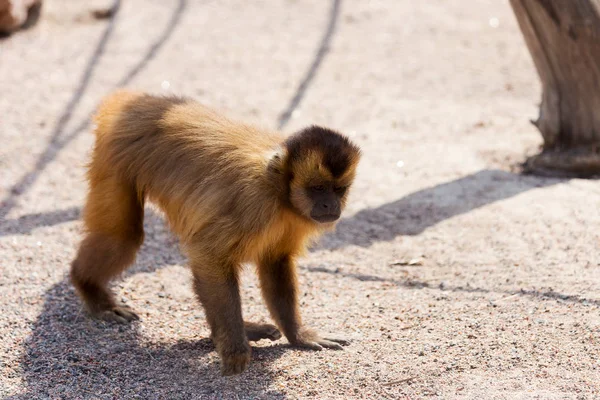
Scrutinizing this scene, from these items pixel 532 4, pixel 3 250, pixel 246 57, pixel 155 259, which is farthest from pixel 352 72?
pixel 3 250

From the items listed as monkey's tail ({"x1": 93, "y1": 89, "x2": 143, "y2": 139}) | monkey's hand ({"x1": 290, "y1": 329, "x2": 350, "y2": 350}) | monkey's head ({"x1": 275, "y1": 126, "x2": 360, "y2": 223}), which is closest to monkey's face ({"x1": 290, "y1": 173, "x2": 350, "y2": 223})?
monkey's head ({"x1": 275, "y1": 126, "x2": 360, "y2": 223})

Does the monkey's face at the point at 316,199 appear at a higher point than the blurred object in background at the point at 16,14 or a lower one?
higher

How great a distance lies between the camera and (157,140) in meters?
5.45

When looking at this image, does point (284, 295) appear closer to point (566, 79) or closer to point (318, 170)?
point (318, 170)

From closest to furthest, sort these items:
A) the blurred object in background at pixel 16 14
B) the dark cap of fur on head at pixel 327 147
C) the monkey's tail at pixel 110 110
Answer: the dark cap of fur on head at pixel 327 147 → the monkey's tail at pixel 110 110 → the blurred object in background at pixel 16 14

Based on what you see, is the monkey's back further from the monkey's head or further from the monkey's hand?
the monkey's hand

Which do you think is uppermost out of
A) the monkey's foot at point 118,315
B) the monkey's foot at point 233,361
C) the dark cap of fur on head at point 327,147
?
the dark cap of fur on head at point 327,147

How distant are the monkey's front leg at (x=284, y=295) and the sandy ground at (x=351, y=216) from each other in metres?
0.19

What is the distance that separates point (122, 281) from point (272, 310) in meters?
1.41

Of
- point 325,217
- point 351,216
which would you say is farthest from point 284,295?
point 351,216

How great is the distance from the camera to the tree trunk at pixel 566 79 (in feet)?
24.5

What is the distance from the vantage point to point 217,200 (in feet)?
16.5

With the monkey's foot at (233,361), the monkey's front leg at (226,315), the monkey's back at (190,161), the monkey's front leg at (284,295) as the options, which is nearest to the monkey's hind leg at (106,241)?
the monkey's back at (190,161)

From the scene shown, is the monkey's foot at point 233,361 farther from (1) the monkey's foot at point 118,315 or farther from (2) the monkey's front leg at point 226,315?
(1) the monkey's foot at point 118,315
